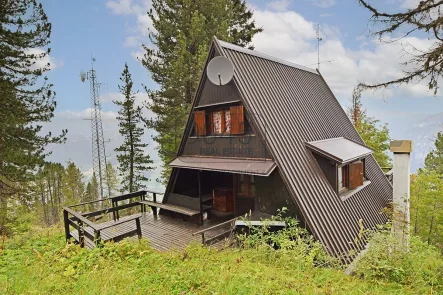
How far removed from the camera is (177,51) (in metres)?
15.8

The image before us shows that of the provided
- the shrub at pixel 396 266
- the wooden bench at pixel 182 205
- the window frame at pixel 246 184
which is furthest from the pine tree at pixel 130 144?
the shrub at pixel 396 266

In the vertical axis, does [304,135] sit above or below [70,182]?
above

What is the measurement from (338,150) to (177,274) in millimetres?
6364

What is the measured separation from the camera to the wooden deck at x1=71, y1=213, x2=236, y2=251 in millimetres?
7121

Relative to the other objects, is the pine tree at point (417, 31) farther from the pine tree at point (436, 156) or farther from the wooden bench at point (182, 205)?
the pine tree at point (436, 156)

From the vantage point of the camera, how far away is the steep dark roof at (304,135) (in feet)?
22.0

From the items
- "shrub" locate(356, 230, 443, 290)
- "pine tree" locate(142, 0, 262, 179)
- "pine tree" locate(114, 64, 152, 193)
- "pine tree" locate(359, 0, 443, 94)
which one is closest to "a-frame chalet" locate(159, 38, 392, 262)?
"shrub" locate(356, 230, 443, 290)

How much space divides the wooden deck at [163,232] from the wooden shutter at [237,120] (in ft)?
10.6

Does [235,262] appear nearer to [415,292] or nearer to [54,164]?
[415,292]

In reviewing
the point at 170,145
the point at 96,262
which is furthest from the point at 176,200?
the point at 170,145

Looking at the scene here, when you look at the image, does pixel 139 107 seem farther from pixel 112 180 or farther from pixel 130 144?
pixel 112 180

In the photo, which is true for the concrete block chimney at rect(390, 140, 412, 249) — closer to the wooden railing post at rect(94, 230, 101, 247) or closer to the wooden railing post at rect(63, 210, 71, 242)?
the wooden railing post at rect(94, 230, 101, 247)

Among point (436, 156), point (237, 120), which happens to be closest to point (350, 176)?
point (237, 120)

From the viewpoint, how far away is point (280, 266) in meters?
5.04
